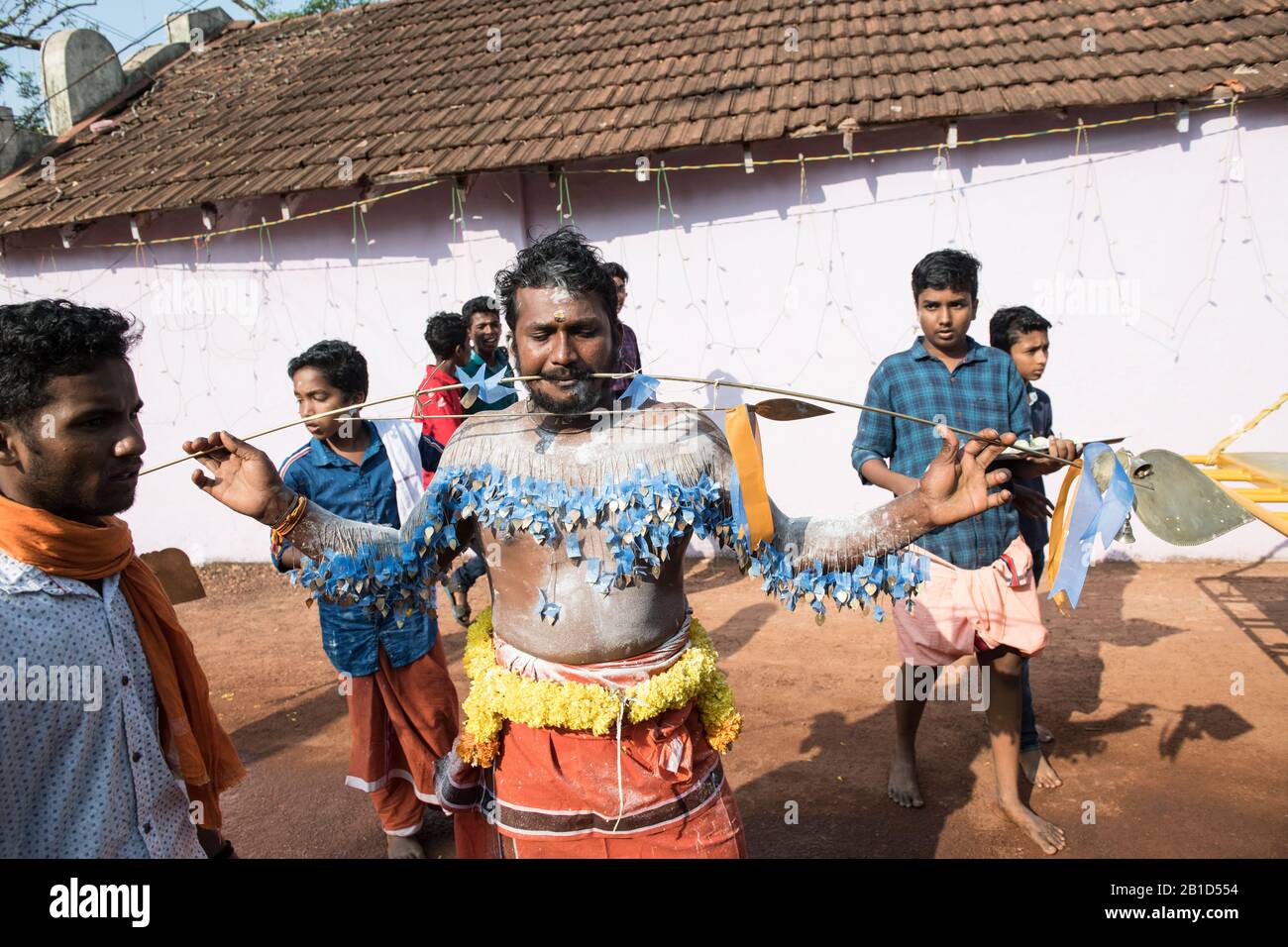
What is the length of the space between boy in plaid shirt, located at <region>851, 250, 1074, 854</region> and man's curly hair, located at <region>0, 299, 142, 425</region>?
2570mm

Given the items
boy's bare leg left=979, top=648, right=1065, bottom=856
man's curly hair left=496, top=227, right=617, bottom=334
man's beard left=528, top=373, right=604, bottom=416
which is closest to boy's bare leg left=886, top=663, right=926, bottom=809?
boy's bare leg left=979, top=648, right=1065, bottom=856

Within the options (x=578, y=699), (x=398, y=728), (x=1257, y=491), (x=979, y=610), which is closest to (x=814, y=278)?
(x=1257, y=491)

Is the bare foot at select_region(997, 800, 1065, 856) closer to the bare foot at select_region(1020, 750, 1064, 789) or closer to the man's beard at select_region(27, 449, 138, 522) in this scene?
the bare foot at select_region(1020, 750, 1064, 789)

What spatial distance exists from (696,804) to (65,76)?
11.5m

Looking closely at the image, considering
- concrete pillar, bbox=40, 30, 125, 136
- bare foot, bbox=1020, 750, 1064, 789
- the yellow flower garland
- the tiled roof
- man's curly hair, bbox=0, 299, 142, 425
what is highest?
concrete pillar, bbox=40, 30, 125, 136

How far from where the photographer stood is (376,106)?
8758 millimetres

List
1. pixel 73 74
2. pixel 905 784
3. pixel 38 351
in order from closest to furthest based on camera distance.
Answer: pixel 38 351
pixel 905 784
pixel 73 74

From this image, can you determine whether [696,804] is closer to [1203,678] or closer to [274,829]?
[274,829]

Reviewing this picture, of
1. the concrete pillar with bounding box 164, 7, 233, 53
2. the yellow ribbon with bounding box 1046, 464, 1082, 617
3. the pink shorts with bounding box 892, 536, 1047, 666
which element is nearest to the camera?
the yellow ribbon with bounding box 1046, 464, 1082, 617

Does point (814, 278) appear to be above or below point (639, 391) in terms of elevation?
above

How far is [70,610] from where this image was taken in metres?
1.79

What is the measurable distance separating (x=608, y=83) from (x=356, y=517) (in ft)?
19.1

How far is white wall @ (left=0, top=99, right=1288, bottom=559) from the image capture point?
263 inches

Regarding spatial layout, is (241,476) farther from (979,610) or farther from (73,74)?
(73,74)
